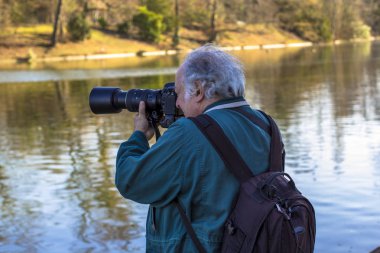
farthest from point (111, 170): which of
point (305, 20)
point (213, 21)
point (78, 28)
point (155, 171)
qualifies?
point (305, 20)

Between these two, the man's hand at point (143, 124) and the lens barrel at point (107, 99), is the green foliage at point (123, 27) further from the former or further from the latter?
the man's hand at point (143, 124)

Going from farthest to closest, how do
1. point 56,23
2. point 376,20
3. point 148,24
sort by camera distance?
point 376,20 → point 148,24 → point 56,23

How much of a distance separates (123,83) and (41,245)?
17477 millimetres

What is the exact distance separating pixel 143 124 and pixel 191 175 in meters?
0.43

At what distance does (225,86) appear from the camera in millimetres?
2451

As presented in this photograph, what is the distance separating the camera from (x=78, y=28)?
48375 mm

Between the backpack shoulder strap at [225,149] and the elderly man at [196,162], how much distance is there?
2cm

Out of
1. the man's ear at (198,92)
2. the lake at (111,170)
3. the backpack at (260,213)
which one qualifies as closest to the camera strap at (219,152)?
the backpack at (260,213)

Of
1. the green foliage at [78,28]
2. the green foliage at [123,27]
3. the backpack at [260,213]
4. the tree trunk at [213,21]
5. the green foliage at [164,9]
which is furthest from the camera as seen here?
the tree trunk at [213,21]

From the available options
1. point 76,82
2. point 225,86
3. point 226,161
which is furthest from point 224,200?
point 76,82

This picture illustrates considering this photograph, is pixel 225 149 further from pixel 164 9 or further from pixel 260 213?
pixel 164 9

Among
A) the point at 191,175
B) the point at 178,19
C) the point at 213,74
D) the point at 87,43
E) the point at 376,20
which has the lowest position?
the point at 87,43

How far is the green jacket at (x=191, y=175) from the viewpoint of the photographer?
2.35 m

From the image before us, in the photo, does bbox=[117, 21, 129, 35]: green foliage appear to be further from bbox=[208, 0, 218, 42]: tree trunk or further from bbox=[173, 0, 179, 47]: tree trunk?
bbox=[208, 0, 218, 42]: tree trunk
